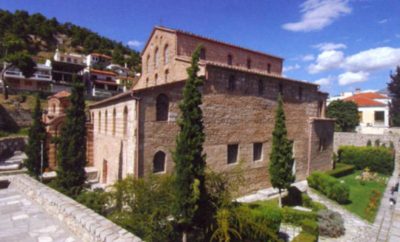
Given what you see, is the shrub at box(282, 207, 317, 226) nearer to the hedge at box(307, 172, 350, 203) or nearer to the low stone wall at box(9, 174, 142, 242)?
the hedge at box(307, 172, 350, 203)

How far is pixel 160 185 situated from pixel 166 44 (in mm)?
11795

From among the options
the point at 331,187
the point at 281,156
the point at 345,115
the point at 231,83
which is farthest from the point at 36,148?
the point at 345,115

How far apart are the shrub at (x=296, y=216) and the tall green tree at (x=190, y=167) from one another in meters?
Result: 6.20

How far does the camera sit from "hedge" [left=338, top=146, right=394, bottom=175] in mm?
25969

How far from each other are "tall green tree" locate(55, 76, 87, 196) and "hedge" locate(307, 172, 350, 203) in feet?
45.8

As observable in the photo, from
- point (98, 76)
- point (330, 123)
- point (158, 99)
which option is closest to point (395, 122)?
point (330, 123)

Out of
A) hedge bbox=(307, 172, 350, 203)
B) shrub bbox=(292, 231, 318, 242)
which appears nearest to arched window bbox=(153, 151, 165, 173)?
shrub bbox=(292, 231, 318, 242)

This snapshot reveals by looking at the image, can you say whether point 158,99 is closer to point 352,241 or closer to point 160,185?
point 160,185

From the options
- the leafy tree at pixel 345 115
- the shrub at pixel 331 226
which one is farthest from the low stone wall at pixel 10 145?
the leafy tree at pixel 345 115

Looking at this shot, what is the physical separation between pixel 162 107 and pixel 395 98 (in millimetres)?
49991

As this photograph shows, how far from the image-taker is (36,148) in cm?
1595

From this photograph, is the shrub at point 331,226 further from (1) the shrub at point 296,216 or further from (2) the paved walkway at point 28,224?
(2) the paved walkway at point 28,224

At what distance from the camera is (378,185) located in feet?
69.2

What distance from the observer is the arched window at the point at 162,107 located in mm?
12820
